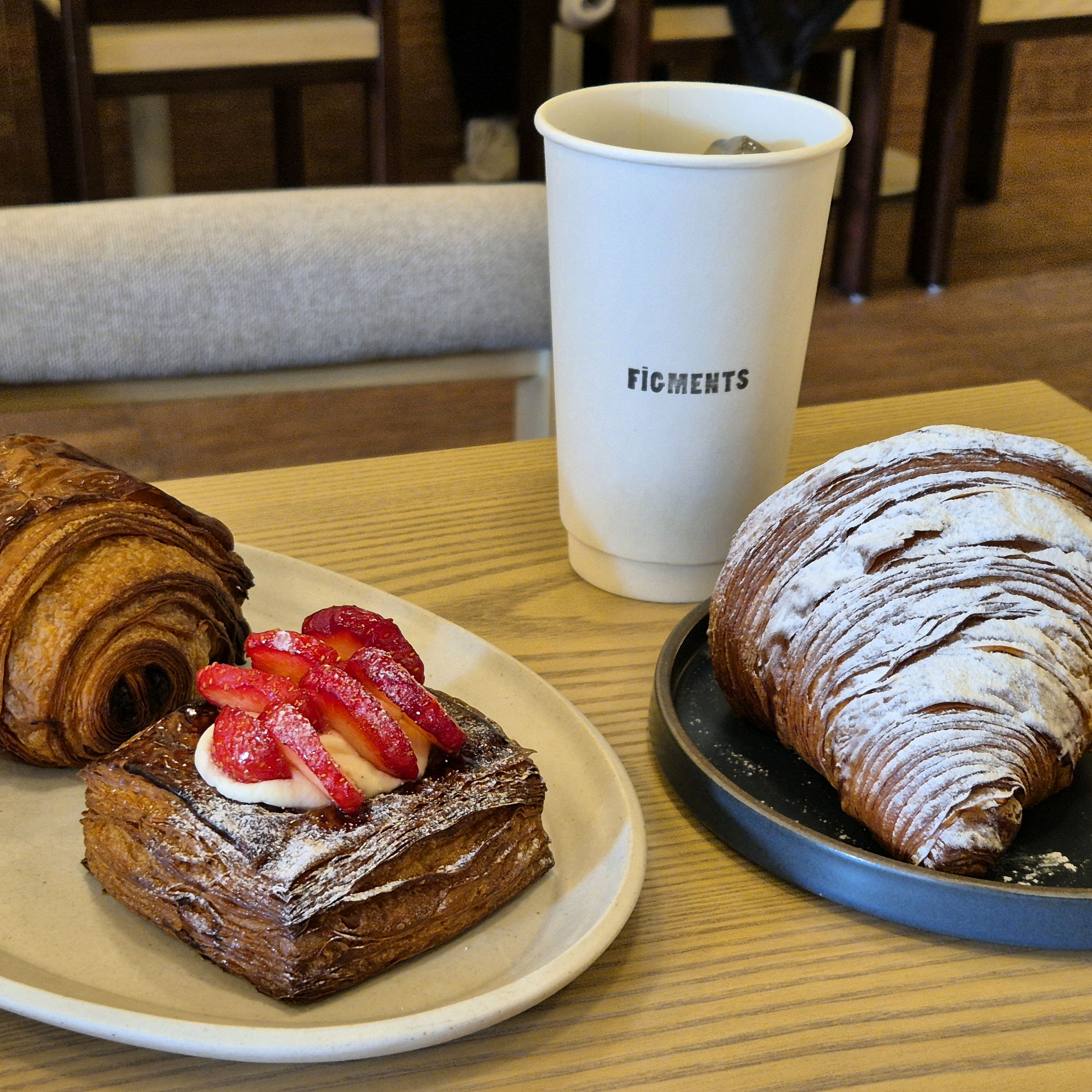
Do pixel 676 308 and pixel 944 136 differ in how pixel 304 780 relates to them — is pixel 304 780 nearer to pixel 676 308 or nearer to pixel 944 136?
pixel 676 308

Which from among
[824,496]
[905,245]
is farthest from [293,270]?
[905,245]

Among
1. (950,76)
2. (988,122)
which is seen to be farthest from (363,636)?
(988,122)

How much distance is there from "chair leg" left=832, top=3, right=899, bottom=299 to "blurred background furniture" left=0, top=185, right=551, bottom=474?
1.28 m

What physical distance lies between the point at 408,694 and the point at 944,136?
7.94 ft

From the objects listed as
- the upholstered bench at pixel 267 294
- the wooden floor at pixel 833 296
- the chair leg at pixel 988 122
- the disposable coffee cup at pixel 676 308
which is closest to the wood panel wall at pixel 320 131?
the wooden floor at pixel 833 296

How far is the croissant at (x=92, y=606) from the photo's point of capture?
52 cm

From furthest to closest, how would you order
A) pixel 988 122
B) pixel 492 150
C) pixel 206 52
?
pixel 988 122, pixel 492 150, pixel 206 52

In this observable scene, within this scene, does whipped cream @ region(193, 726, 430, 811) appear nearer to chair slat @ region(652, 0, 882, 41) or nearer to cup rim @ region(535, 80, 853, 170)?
cup rim @ region(535, 80, 853, 170)

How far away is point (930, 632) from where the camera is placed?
48cm

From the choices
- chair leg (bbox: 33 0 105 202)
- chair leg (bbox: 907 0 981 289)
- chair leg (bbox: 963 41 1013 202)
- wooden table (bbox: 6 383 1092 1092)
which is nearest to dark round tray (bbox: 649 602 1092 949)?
wooden table (bbox: 6 383 1092 1092)

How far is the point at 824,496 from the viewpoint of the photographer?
53cm

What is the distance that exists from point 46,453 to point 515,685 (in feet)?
0.77

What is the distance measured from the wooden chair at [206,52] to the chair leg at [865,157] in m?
0.89

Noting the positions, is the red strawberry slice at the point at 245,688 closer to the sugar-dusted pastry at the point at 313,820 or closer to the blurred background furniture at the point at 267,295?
the sugar-dusted pastry at the point at 313,820
